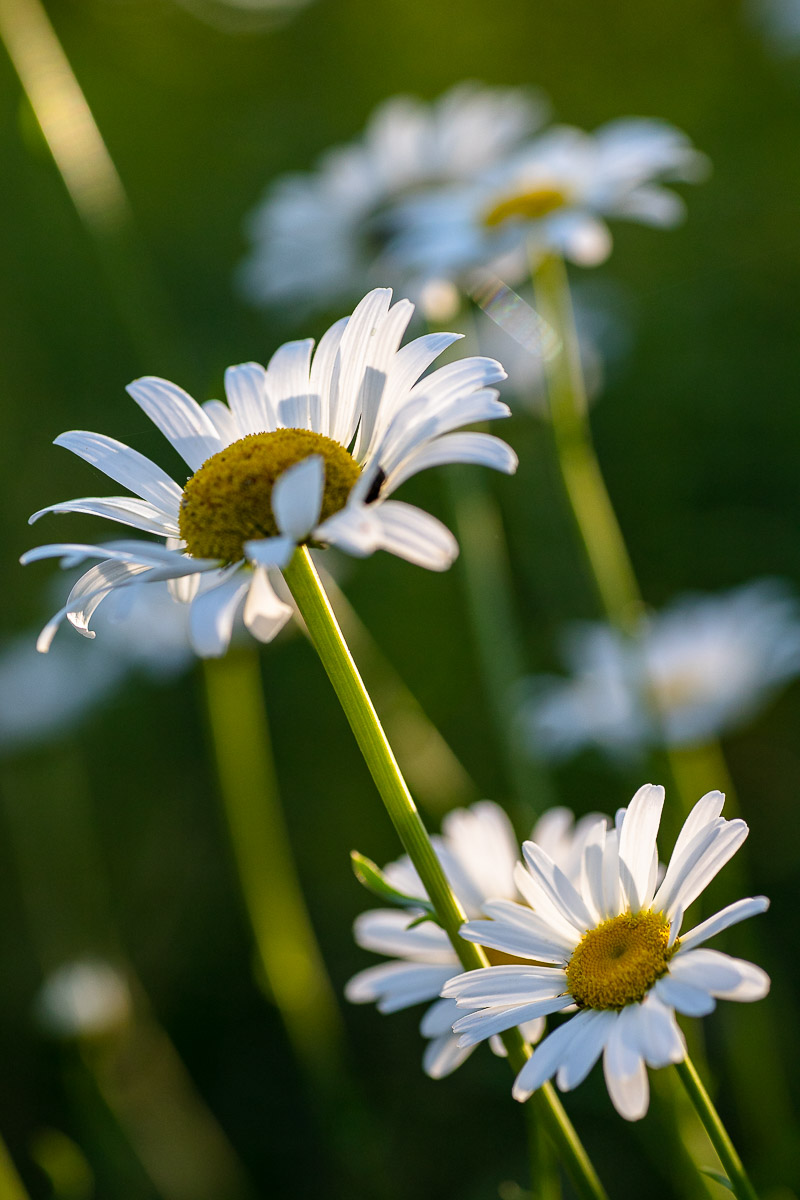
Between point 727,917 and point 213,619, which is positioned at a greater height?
point 213,619

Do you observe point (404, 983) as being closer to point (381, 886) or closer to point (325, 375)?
point (381, 886)

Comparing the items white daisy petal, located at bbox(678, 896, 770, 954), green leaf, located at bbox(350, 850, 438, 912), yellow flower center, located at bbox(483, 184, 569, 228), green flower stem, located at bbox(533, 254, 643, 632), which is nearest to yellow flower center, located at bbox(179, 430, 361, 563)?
green leaf, located at bbox(350, 850, 438, 912)

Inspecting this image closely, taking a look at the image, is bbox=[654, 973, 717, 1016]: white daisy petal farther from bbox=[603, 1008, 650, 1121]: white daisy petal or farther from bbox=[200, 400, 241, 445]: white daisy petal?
bbox=[200, 400, 241, 445]: white daisy petal

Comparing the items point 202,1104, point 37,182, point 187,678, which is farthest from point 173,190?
point 202,1104

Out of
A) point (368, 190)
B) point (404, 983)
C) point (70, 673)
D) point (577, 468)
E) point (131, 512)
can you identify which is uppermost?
point (368, 190)

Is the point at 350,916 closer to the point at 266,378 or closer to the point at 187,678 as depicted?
the point at 187,678

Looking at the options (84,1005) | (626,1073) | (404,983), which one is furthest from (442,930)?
(84,1005)
